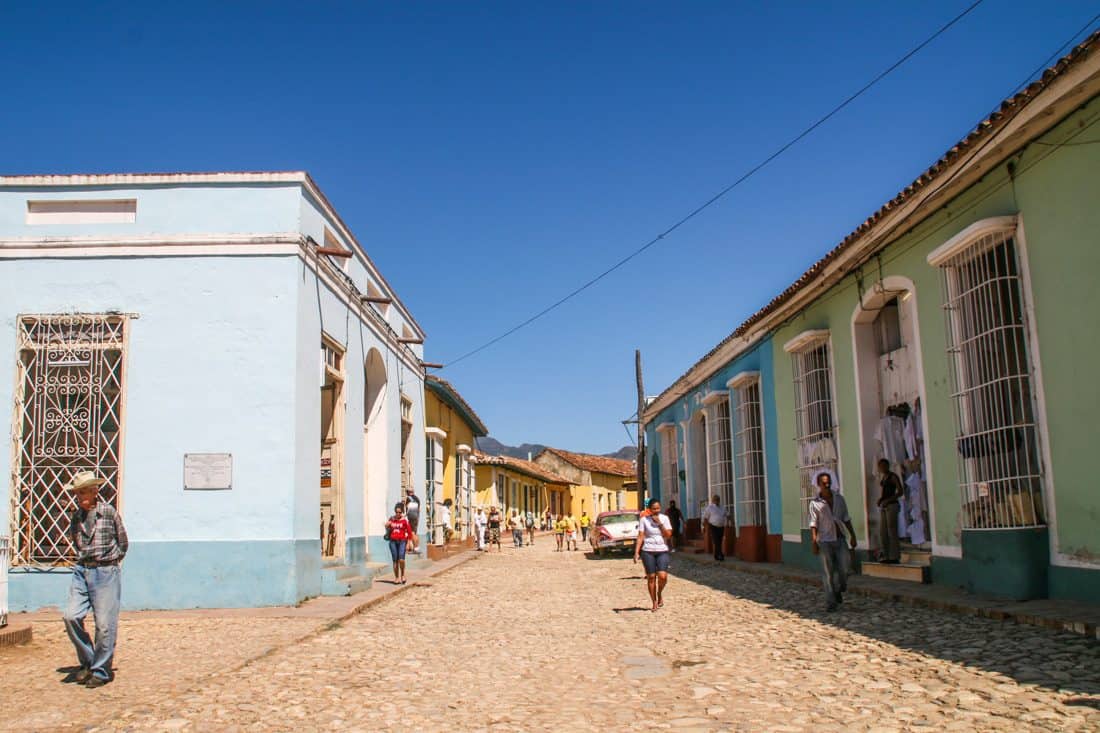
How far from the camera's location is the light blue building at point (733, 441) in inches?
623

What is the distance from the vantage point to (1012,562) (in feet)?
26.0

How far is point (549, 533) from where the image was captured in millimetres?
46406

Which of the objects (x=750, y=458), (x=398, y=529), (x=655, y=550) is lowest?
(x=655, y=550)

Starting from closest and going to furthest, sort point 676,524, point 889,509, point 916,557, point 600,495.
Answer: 1. point 916,557
2. point 889,509
3. point 676,524
4. point 600,495

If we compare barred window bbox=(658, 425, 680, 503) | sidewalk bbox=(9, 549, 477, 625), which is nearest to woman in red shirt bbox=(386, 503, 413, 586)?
sidewalk bbox=(9, 549, 477, 625)

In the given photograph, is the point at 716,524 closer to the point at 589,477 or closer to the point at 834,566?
the point at 834,566

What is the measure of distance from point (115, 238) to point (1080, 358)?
9671 millimetres

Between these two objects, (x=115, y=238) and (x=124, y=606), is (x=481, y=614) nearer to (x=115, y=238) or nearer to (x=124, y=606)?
(x=124, y=606)

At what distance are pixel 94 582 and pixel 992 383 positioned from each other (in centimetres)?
742

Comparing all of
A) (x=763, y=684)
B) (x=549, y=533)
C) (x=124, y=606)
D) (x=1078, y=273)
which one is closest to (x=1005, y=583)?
(x=1078, y=273)

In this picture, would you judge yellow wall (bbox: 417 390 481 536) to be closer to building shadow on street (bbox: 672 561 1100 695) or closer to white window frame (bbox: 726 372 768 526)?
white window frame (bbox: 726 372 768 526)

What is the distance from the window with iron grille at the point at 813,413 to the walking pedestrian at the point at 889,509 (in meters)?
1.61

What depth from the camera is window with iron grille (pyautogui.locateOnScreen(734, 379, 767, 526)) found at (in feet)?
54.5

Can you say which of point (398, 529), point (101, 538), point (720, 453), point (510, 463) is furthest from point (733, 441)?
point (510, 463)
